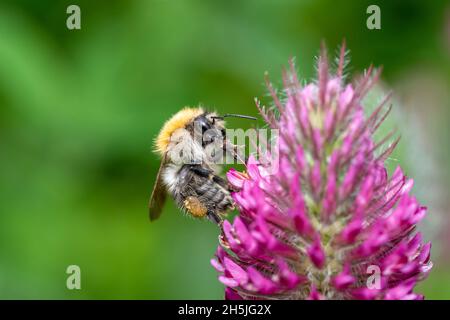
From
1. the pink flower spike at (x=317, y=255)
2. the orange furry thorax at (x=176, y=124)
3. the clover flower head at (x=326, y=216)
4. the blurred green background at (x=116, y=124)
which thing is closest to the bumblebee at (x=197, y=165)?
the orange furry thorax at (x=176, y=124)

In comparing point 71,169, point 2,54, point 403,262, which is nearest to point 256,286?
point 403,262

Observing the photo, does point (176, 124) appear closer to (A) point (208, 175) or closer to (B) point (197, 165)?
(B) point (197, 165)

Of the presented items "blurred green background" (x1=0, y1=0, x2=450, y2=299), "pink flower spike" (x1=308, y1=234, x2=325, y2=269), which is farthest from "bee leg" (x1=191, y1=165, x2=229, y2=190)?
"blurred green background" (x1=0, y1=0, x2=450, y2=299)

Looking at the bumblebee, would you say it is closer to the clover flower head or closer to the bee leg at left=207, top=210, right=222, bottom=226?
the bee leg at left=207, top=210, right=222, bottom=226

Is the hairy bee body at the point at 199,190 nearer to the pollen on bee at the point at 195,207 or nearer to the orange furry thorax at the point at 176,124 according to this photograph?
the pollen on bee at the point at 195,207

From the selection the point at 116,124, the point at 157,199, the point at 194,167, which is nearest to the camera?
the point at 194,167

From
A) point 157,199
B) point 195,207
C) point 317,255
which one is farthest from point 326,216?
point 157,199
